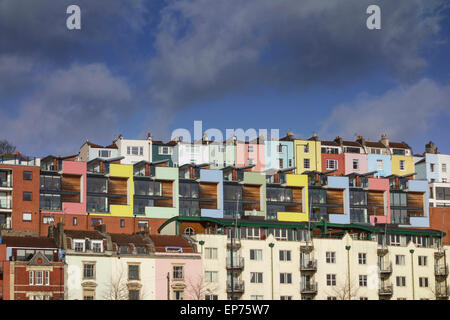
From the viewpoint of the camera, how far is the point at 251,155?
163 meters

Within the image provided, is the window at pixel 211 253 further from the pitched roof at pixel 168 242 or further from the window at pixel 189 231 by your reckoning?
the window at pixel 189 231

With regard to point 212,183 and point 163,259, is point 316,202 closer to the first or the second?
point 212,183

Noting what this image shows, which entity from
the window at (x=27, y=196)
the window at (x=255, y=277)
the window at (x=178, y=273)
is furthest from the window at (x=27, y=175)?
the window at (x=255, y=277)

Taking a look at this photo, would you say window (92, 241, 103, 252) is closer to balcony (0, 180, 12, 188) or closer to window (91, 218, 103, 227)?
window (91, 218, 103, 227)

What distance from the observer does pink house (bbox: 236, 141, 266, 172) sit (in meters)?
161

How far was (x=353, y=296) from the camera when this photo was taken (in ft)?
360

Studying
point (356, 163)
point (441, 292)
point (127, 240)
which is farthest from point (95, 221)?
point (356, 163)

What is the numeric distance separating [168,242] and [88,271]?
1190cm

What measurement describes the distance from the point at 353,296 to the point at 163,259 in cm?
2522

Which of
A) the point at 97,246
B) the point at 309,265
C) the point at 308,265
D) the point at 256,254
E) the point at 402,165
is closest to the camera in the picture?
the point at 97,246

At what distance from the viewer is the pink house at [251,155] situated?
529 ft

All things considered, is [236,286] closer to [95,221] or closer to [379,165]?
[95,221]

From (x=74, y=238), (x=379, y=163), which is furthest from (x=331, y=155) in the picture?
(x=74, y=238)

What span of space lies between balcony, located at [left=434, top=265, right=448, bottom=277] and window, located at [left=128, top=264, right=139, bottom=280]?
1693 inches
